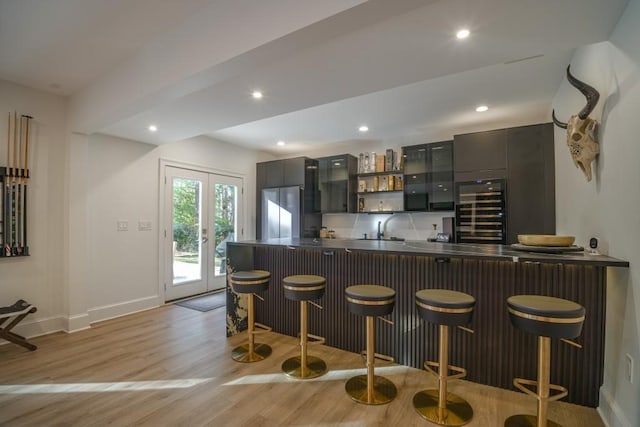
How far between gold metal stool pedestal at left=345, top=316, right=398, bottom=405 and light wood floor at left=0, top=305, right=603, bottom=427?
5 centimetres

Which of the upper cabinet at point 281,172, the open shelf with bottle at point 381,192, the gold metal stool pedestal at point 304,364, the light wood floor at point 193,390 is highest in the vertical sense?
the upper cabinet at point 281,172

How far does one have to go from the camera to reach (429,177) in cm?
457

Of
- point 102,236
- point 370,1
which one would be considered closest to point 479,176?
point 370,1

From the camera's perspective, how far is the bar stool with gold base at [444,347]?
5.92 ft

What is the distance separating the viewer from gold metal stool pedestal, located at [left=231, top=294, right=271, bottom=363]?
264 cm

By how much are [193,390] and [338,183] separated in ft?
12.8

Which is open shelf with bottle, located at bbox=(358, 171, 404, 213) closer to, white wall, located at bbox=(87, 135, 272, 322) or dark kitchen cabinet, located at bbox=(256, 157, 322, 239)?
dark kitchen cabinet, located at bbox=(256, 157, 322, 239)

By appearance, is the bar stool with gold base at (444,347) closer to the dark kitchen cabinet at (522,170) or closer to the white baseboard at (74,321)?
the dark kitchen cabinet at (522,170)

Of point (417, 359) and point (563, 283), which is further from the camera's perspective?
point (417, 359)

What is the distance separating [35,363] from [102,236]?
5.22 ft

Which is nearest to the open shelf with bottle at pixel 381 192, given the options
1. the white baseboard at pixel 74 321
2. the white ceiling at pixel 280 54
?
the white ceiling at pixel 280 54

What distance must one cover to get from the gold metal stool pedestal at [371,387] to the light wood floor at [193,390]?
1.9 inches

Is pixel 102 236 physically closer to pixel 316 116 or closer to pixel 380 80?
pixel 316 116

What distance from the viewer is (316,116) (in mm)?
4047
